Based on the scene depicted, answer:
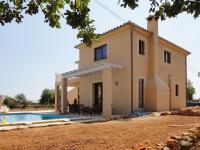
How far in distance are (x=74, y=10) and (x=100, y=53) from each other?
19.4m

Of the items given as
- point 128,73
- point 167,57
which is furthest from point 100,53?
point 167,57

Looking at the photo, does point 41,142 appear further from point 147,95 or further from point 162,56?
point 162,56

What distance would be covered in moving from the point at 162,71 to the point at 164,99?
3045 millimetres

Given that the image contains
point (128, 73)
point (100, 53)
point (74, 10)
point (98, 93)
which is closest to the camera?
point (74, 10)

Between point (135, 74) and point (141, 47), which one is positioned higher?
point (141, 47)

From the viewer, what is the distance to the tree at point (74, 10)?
16.5 feet

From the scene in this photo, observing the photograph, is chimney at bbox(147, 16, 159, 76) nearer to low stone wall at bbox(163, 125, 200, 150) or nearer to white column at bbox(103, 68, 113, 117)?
white column at bbox(103, 68, 113, 117)

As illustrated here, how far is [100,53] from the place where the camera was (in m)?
25.0

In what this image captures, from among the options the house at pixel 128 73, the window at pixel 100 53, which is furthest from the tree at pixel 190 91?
the window at pixel 100 53

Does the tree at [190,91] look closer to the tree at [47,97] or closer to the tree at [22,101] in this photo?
the tree at [47,97]

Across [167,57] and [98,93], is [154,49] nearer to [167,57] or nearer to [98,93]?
[167,57]

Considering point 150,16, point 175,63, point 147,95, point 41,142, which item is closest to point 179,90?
point 175,63

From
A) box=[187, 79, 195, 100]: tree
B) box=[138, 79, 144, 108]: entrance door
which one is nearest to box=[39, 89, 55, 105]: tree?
box=[187, 79, 195, 100]: tree

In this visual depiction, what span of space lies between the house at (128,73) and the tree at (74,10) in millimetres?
13429
